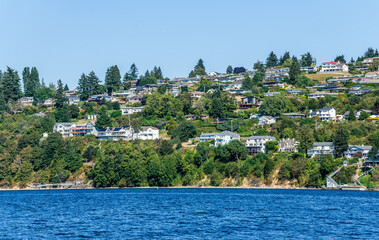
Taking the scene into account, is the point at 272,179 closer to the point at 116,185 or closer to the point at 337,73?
the point at 116,185

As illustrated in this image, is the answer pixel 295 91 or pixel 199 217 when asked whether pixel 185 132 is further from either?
pixel 199 217

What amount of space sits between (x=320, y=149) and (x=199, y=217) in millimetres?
54812

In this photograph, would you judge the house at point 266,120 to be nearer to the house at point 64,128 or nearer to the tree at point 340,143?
the tree at point 340,143

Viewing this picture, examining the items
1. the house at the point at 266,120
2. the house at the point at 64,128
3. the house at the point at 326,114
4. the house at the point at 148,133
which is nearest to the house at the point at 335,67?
the house at the point at 326,114

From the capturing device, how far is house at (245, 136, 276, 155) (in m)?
111

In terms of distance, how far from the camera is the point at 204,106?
14775 centimetres

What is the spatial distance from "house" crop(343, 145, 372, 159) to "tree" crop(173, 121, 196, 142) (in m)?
38.1

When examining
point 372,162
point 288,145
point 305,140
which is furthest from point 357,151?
point 288,145

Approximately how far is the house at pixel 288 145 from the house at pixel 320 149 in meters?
3.97

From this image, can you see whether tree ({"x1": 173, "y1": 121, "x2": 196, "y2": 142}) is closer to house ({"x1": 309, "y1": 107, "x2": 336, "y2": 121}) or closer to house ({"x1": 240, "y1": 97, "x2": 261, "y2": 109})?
house ({"x1": 240, "y1": 97, "x2": 261, "y2": 109})

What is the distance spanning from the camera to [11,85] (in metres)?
178

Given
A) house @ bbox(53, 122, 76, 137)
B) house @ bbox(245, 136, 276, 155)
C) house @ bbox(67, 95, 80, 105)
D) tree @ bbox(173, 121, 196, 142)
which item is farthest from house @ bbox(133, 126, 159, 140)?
house @ bbox(67, 95, 80, 105)

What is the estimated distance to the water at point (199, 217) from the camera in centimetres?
4544

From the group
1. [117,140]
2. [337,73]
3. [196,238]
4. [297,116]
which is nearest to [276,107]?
[297,116]
